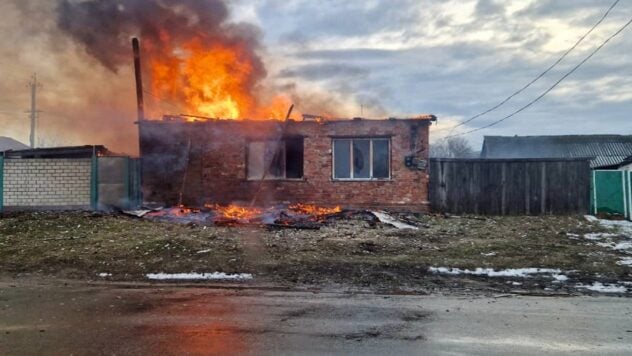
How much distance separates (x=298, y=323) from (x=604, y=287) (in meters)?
4.90

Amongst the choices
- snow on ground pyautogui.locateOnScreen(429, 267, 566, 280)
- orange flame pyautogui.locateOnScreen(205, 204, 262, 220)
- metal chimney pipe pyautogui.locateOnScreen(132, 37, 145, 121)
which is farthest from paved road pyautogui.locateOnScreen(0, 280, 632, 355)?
metal chimney pipe pyautogui.locateOnScreen(132, 37, 145, 121)

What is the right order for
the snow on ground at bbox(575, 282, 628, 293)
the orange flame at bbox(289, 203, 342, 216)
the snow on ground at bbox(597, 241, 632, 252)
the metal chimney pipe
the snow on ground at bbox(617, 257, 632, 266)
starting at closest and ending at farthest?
the snow on ground at bbox(575, 282, 628, 293) < the snow on ground at bbox(617, 257, 632, 266) < the snow on ground at bbox(597, 241, 632, 252) < the orange flame at bbox(289, 203, 342, 216) < the metal chimney pipe

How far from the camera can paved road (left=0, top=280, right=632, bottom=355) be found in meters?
4.65

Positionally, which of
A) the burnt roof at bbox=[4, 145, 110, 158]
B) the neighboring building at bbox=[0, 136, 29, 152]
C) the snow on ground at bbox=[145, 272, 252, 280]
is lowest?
the snow on ground at bbox=[145, 272, 252, 280]

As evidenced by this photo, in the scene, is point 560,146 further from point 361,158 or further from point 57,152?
point 57,152

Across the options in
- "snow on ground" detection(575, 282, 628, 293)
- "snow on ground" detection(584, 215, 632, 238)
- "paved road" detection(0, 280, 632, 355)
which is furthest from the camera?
"snow on ground" detection(584, 215, 632, 238)

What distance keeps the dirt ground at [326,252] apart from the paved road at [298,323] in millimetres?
1076

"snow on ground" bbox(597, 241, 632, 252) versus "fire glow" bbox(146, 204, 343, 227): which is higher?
"fire glow" bbox(146, 204, 343, 227)

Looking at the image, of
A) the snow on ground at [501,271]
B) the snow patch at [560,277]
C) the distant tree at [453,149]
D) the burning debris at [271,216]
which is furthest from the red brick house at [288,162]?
the distant tree at [453,149]

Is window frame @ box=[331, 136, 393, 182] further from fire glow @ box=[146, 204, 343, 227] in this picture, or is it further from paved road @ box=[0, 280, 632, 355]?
paved road @ box=[0, 280, 632, 355]

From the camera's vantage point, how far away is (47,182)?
15.4m

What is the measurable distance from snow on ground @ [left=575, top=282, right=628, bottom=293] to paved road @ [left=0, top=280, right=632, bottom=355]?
63 cm

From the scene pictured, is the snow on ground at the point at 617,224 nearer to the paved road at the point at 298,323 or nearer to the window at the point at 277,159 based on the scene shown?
the paved road at the point at 298,323

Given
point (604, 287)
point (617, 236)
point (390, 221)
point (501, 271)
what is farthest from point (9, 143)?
point (604, 287)
